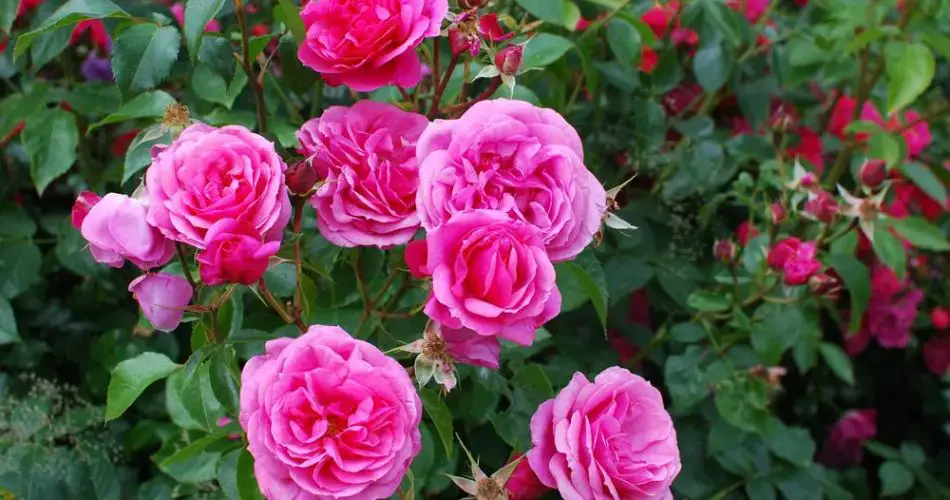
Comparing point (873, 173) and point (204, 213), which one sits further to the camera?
point (873, 173)

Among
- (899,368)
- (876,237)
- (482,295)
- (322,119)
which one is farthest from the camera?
(899,368)

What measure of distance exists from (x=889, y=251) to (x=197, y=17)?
1.08 meters

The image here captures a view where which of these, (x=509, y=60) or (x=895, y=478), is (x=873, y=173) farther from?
(x=895, y=478)

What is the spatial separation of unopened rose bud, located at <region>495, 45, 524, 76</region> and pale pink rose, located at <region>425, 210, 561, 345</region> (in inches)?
7.1

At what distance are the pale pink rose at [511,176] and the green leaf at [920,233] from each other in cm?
95

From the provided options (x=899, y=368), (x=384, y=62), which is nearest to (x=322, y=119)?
(x=384, y=62)

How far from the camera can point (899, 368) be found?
1.98m

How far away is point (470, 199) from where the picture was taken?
2.07 ft

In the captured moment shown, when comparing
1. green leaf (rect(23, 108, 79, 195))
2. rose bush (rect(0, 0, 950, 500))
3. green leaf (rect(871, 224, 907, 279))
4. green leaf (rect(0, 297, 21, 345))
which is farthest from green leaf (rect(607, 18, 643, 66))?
green leaf (rect(0, 297, 21, 345))

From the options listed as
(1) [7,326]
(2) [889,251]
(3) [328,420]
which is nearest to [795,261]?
(2) [889,251]

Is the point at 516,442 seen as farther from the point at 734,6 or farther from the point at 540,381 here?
the point at 734,6

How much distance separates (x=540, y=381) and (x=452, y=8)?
398 mm

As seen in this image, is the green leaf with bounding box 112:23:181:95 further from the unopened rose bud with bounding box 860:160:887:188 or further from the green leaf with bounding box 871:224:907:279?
the green leaf with bounding box 871:224:907:279

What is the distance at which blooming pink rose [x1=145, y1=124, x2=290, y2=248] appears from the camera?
0.63 metres
